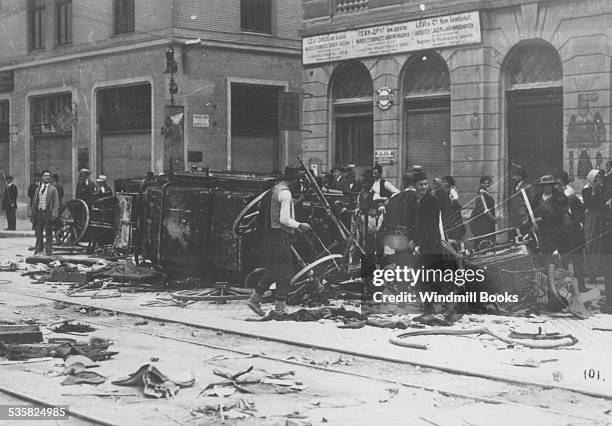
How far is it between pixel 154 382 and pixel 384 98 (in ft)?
51.0

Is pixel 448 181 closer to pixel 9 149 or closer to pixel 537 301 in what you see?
pixel 537 301

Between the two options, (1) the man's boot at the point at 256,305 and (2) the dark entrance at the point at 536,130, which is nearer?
(1) the man's boot at the point at 256,305

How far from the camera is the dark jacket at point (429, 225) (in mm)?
12055

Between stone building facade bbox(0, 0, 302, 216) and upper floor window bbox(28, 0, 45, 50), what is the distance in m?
0.32

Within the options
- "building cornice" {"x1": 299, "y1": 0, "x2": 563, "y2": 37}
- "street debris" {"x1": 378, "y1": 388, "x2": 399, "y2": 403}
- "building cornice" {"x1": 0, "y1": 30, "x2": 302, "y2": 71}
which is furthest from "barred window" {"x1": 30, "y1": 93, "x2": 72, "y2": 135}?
"street debris" {"x1": 378, "y1": 388, "x2": 399, "y2": 403}

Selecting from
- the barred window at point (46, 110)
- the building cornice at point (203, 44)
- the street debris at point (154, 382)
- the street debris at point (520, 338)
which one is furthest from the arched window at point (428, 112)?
the barred window at point (46, 110)

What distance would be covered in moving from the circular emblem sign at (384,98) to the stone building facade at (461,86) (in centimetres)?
4

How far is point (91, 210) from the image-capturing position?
21922 millimetres

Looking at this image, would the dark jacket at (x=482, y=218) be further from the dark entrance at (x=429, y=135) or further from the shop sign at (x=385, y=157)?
the shop sign at (x=385, y=157)

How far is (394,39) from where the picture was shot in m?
21.8

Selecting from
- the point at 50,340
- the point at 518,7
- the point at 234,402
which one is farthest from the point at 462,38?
the point at 234,402

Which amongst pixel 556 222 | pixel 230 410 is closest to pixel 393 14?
pixel 556 222

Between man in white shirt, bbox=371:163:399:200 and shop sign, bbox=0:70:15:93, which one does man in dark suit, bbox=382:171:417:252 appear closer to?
man in white shirt, bbox=371:163:399:200

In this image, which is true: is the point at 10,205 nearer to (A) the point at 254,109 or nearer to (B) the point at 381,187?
(A) the point at 254,109
